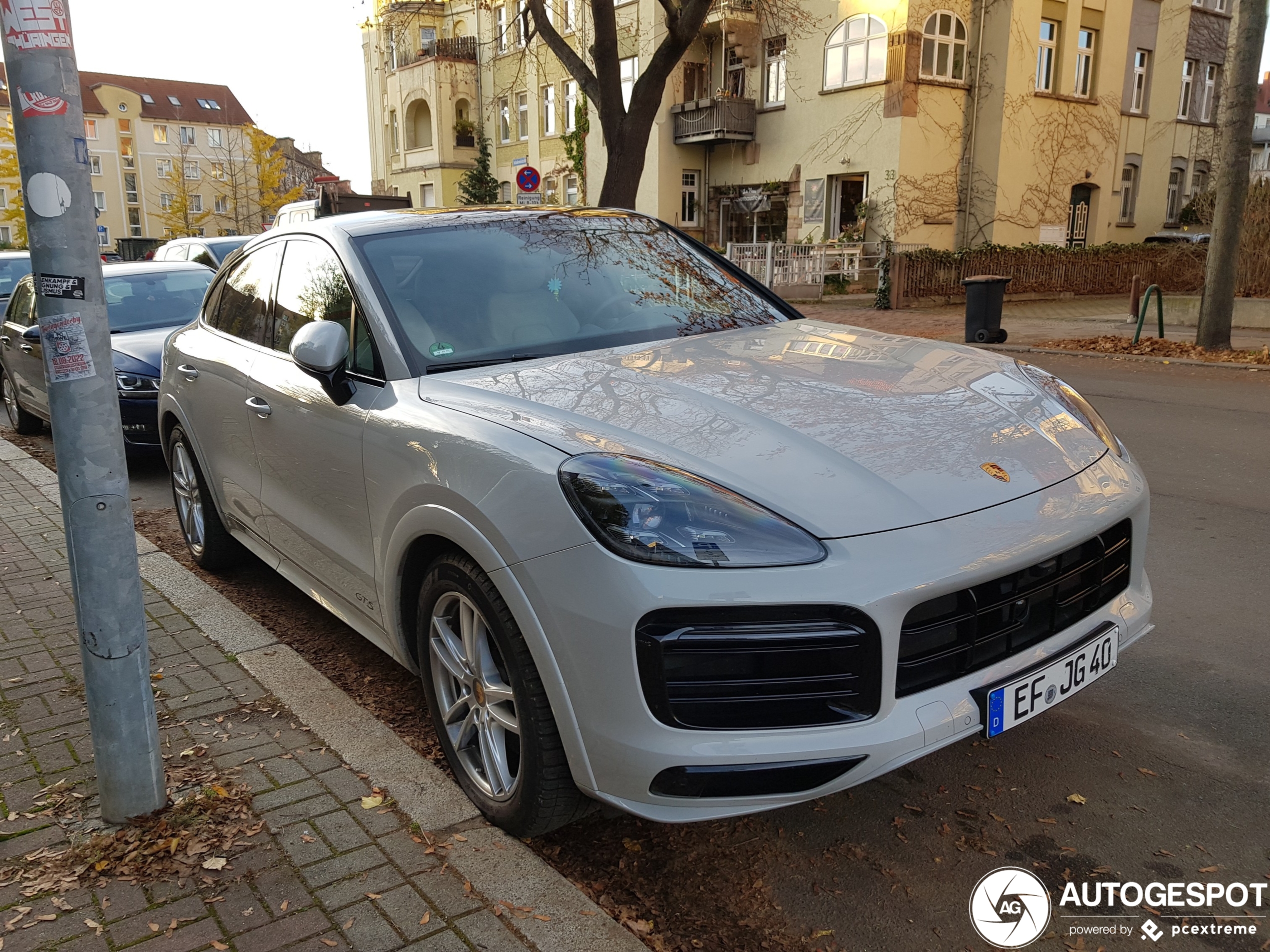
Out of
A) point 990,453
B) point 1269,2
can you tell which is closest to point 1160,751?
point 990,453

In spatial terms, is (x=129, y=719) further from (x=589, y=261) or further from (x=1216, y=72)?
(x=1216, y=72)

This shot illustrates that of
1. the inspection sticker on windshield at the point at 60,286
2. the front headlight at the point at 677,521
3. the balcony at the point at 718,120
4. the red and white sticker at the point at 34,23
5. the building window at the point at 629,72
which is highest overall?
the building window at the point at 629,72

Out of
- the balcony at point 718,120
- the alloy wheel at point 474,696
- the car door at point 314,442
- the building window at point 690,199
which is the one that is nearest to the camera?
the alloy wheel at point 474,696

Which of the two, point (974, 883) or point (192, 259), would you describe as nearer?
point (974, 883)

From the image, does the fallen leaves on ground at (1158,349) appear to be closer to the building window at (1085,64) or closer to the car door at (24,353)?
the car door at (24,353)

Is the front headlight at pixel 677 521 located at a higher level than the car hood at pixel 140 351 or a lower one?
higher

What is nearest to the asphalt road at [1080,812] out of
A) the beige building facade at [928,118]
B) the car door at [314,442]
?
the car door at [314,442]

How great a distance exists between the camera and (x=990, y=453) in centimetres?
266

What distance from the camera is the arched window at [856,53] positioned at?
2619 cm

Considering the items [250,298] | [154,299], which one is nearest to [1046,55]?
[154,299]

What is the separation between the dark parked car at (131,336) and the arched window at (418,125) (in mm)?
38673

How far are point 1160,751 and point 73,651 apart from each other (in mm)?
4064

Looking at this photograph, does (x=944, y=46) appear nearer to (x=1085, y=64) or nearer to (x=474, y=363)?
(x=1085, y=64)

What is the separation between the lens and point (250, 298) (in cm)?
449
